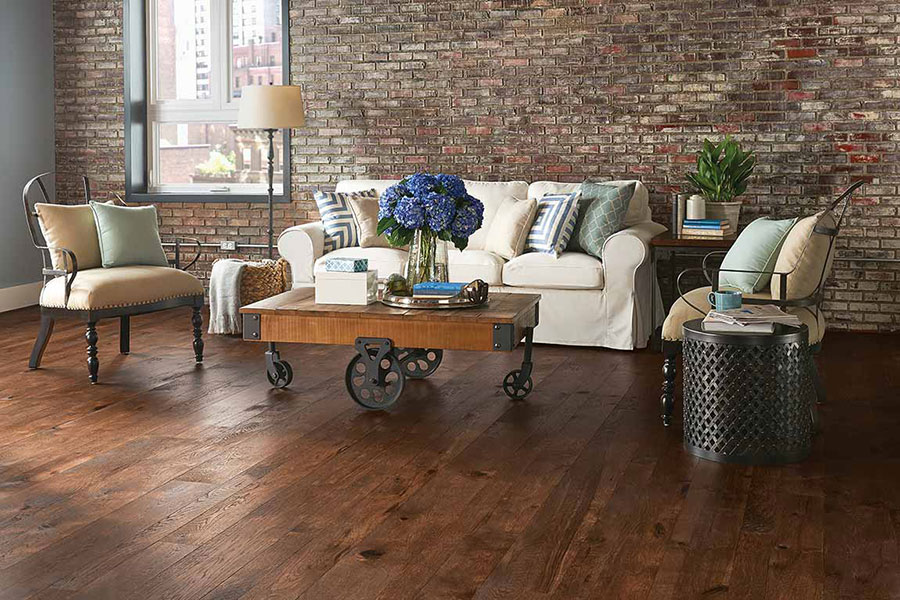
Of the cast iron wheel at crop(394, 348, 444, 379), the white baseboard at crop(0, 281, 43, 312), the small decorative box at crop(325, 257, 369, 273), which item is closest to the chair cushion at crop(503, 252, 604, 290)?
the cast iron wheel at crop(394, 348, 444, 379)

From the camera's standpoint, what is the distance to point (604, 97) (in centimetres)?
697

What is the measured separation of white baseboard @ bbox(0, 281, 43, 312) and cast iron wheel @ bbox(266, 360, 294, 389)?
3.53m

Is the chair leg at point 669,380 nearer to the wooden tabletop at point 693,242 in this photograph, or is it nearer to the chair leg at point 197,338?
the wooden tabletop at point 693,242

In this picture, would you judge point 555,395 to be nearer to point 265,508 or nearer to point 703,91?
point 265,508

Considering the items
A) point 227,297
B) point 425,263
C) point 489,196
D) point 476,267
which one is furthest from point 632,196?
point 227,297

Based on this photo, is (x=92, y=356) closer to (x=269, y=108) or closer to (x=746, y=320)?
(x=269, y=108)

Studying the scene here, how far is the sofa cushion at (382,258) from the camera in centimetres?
642

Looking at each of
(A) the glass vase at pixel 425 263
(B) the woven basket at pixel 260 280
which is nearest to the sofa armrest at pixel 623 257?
(A) the glass vase at pixel 425 263

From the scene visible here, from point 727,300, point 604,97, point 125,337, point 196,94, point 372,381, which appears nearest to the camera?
point 727,300

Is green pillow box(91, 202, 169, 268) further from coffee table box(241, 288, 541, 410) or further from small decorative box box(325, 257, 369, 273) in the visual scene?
small decorative box box(325, 257, 369, 273)

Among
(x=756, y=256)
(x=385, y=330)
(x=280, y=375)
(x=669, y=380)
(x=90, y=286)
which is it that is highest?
(x=756, y=256)

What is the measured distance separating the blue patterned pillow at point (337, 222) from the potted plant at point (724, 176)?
2.28 meters

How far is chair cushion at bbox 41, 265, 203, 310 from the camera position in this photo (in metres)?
5.13

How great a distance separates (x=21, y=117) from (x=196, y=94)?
1309 mm
